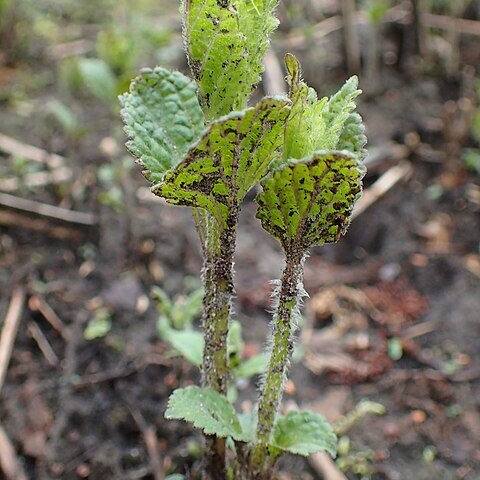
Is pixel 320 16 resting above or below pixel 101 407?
above

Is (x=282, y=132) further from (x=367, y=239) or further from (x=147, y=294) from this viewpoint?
(x=367, y=239)

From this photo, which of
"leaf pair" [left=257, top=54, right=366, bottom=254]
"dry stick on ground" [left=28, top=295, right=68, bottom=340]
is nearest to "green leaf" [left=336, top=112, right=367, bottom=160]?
"leaf pair" [left=257, top=54, right=366, bottom=254]

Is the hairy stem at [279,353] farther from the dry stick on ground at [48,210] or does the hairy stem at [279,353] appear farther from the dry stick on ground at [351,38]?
the dry stick on ground at [351,38]

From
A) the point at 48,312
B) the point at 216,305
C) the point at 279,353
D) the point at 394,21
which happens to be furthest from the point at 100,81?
the point at 394,21

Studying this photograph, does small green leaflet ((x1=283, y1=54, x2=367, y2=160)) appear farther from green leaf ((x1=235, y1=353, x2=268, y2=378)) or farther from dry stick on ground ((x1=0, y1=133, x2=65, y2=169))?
dry stick on ground ((x1=0, y1=133, x2=65, y2=169))

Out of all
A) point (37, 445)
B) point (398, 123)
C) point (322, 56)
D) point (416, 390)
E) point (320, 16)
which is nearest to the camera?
point (37, 445)

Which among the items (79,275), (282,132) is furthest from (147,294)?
(282,132)
